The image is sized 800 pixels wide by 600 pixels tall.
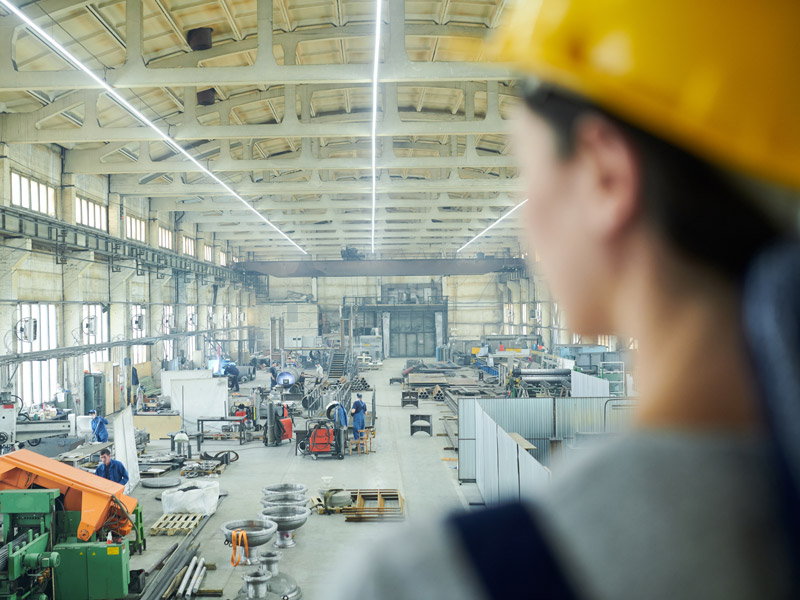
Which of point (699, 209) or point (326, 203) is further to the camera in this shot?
point (326, 203)

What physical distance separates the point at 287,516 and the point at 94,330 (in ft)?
49.4

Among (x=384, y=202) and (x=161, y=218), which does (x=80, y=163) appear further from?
(x=384, y=202)

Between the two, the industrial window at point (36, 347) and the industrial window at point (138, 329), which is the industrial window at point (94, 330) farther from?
the industrial window at point (138, 329)

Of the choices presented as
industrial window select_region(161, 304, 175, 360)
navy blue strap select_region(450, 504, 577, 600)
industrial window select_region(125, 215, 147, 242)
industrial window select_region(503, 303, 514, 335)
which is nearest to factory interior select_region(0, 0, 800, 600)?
navy blue strap select_region(450, 504, 577, 600)

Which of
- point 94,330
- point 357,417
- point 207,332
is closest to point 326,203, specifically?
point 94,330

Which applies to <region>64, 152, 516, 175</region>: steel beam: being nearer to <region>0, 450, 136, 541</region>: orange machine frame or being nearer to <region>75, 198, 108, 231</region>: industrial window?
<region>75, 198, 108, 231</region>: industrial window

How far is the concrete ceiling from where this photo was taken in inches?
491

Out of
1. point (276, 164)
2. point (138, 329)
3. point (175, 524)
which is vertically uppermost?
point (276, 164)

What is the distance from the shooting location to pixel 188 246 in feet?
113

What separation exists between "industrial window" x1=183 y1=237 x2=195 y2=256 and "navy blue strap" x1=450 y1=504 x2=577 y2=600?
115 feet

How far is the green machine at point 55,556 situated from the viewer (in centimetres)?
881

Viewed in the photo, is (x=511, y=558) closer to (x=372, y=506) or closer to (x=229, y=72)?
(x=229, y=72)

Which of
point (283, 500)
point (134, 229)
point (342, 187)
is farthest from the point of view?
point (134, 229)

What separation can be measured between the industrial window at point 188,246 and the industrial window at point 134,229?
4.97 meters
